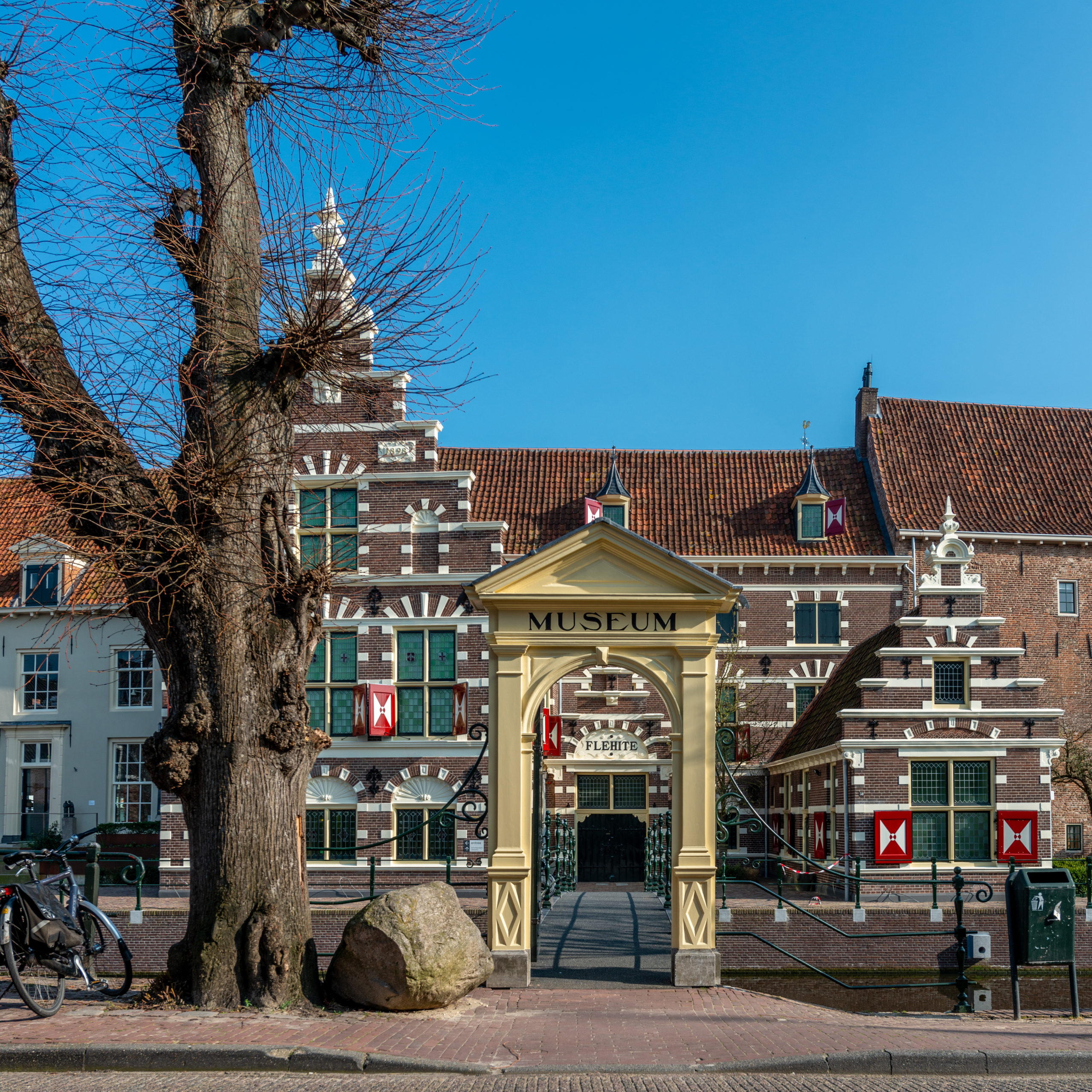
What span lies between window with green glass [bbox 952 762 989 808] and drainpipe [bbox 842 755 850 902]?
1.78 m

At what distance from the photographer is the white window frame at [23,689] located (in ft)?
100

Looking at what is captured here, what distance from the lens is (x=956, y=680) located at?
21.3 m

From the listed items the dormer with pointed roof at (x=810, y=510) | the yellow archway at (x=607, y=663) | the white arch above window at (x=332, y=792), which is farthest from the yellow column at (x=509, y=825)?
the dormer with pointed roof at (x=810, y=510)

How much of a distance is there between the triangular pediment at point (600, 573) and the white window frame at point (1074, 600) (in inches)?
939

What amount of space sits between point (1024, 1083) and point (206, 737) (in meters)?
6.17

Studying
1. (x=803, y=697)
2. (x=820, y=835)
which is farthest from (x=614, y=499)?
(x=820, y=835)

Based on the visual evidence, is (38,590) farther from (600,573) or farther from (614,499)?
(600,573)

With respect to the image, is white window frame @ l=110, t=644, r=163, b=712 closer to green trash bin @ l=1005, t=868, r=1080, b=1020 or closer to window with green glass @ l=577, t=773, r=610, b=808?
window with green glass @ l=577, t=773, r=610, b=808

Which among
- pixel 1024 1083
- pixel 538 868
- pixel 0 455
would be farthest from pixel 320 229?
pixel 1024 1083

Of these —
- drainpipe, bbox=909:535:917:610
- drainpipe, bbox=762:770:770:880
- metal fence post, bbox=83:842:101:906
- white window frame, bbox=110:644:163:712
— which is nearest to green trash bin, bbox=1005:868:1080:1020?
metal fence post, bbox=83:842:101:906

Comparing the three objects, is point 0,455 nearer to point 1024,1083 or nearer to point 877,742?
point 1024,1083

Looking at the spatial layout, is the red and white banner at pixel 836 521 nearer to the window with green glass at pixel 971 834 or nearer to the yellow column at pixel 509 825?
the window with green glass at pixel 971 834

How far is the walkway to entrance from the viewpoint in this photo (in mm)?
Result: 10992

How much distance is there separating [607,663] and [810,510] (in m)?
21.4
